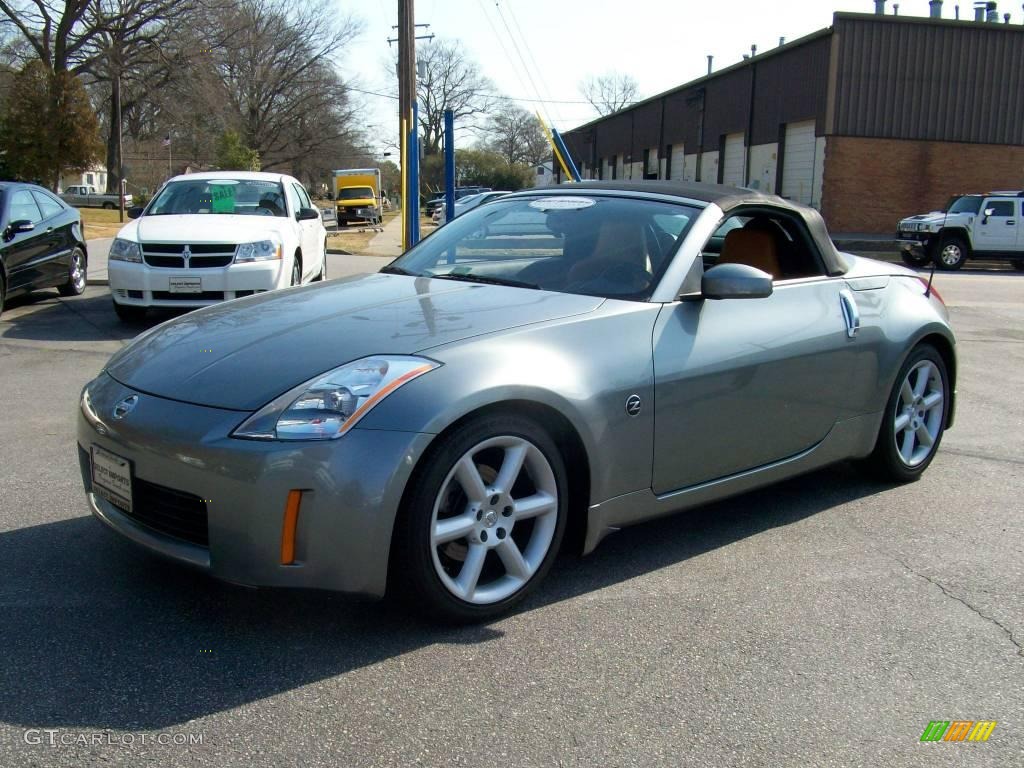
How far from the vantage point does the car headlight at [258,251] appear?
959 cm

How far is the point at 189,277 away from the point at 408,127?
964 cm

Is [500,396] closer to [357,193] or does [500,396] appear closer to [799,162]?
[799,162]

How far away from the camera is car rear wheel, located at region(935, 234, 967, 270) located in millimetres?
23562

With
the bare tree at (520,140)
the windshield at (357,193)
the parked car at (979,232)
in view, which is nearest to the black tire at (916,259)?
the parked car at (979,232)

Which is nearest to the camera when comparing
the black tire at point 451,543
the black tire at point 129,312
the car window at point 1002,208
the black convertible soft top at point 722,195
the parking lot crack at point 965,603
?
the black tire at point 451,543

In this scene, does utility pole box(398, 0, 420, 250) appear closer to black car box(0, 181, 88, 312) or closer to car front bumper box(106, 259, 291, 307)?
black car box(0, 181, 88, 312)

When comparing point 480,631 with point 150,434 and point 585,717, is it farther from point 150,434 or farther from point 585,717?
point 150,434

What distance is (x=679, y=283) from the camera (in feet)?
12.7

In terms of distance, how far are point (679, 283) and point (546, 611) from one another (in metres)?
1.40

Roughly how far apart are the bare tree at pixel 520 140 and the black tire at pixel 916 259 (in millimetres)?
72661

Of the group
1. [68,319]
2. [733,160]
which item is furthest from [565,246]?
[733,160]

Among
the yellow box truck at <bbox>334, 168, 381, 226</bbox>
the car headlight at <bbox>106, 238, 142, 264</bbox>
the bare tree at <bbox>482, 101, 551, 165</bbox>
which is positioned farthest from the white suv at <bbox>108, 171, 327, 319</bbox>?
the bare tree at <bbox>482, 101, 551, 165</bbox>

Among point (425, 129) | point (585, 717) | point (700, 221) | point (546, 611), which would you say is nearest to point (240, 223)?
point (700, 221)

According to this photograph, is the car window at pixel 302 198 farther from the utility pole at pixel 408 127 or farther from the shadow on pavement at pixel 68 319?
the utility pole at pixel 408 127
